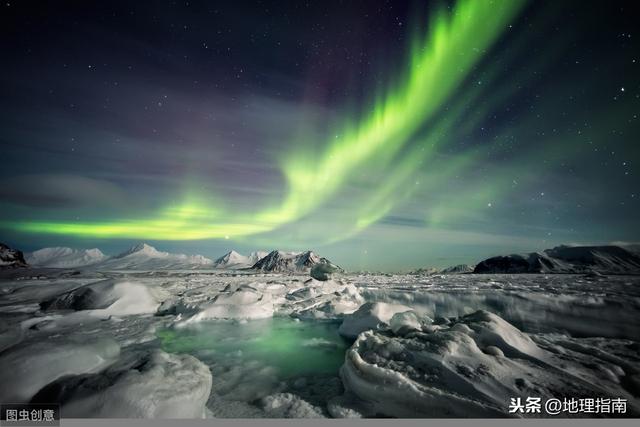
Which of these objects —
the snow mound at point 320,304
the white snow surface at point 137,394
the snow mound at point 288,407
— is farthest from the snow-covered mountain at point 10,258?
the snow mound at point 288,407

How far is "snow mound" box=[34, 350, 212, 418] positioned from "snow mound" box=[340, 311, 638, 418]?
106 inches

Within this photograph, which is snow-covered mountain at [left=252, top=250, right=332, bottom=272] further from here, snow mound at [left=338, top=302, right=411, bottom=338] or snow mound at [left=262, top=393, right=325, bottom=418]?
snow mound at [left=262, top=393, right=325, bottom=418]

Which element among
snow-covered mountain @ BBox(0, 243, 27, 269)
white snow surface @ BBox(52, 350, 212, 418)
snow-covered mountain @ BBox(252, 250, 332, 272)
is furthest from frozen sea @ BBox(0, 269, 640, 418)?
snow-covered mountain @ BBox(252, 250, 332, 272)

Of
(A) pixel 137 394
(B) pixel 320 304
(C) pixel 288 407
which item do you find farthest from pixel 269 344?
(B) pixel 320 304

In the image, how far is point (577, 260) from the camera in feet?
220

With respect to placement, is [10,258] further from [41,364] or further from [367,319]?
[367,319]

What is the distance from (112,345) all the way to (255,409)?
11.1ft

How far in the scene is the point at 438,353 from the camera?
471 cm

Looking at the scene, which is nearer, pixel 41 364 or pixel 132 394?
pixel 132 394

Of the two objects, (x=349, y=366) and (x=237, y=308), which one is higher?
(x=349, y=366)

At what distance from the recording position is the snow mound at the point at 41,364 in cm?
387

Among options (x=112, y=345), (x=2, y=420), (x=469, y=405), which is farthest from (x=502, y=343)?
(x=2, y=420)

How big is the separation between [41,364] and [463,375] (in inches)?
262

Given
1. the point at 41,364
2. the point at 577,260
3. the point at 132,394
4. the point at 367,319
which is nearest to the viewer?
the point at 132,394
